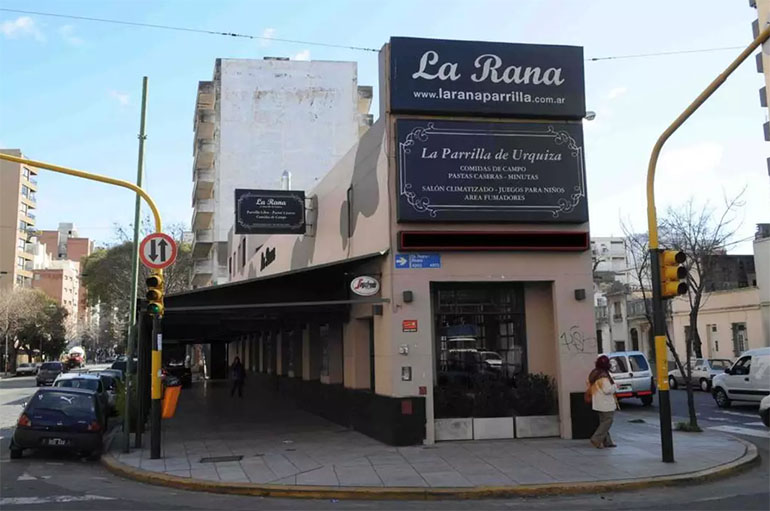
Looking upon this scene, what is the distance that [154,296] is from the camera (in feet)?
41.2

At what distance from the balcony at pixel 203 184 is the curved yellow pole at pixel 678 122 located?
1697 inches

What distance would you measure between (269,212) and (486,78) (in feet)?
26.6

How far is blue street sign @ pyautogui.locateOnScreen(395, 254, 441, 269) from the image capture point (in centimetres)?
1314

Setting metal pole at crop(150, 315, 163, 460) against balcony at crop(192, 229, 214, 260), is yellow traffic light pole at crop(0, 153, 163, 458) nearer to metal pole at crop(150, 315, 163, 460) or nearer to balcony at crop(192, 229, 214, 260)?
metal pole at crop(150, 315, 163, 460)

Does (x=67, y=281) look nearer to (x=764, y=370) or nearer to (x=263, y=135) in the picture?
(x=263, y=135)

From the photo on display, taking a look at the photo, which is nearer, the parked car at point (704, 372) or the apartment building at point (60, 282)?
the parked car at point (704, 372)

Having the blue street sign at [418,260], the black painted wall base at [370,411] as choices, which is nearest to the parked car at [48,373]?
the black painted wall base at [370,411]

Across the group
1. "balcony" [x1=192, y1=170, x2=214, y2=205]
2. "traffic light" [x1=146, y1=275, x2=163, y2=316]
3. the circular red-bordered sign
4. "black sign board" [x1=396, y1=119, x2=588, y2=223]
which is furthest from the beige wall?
"balcony" [x1=192, y1=170, x2=214, y2=205]

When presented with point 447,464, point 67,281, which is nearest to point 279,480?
point 447,464

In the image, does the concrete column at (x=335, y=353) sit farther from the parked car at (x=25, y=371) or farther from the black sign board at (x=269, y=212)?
the parked car at (x=25, y=371)

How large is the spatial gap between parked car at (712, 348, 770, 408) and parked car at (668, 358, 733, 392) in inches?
299

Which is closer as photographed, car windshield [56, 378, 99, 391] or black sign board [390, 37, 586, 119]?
black sign board [390, 37, 586, 119]

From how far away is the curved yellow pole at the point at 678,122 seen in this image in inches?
375

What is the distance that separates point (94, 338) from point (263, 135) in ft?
305
